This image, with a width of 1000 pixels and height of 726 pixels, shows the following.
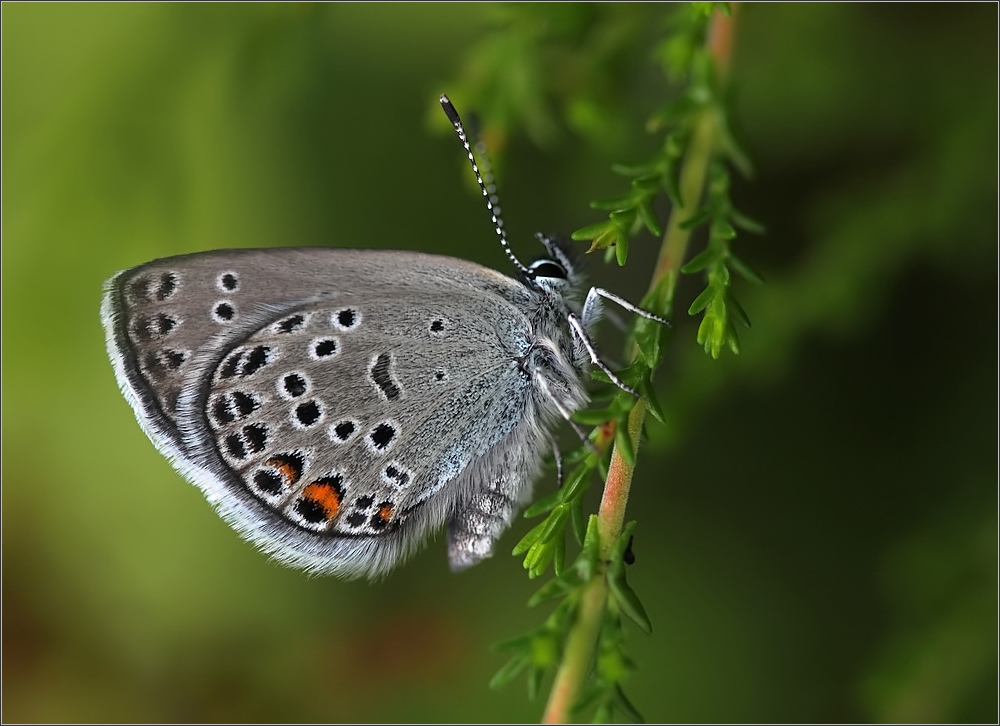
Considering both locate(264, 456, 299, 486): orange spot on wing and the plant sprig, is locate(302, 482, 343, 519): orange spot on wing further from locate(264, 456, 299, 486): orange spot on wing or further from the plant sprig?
the plant sprig

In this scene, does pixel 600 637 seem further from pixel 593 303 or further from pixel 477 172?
pixel 477 172

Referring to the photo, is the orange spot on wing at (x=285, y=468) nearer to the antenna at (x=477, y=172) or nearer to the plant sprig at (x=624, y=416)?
the plant sprig at (x=624, y=416)

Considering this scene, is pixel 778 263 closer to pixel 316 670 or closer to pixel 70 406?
pixel 316 670


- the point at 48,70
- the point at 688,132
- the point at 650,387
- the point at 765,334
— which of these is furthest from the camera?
the point at 48,70

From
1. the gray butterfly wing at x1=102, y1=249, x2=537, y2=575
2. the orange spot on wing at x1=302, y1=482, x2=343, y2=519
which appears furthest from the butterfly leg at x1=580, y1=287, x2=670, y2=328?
the orange spot on wing at x1=302, y1=482, x2=343, y2=519

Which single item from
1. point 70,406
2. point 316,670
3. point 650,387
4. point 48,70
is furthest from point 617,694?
point 48,70

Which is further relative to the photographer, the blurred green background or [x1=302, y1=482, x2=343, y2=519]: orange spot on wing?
the blurred green background
